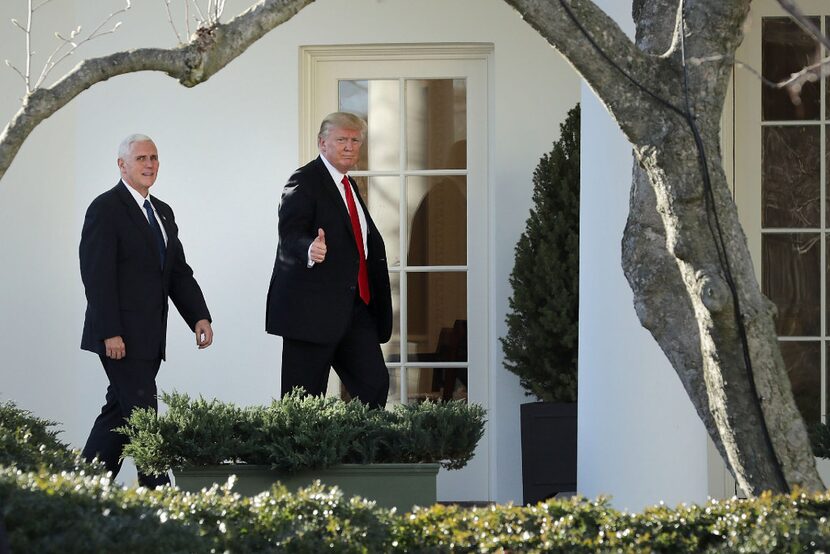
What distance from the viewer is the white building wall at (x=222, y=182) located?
834 cm

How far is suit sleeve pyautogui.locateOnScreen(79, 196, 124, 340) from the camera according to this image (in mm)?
6684

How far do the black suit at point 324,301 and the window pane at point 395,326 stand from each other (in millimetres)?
1704

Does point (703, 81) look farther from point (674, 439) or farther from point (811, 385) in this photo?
point (811, 385)

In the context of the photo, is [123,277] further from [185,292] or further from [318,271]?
[318,271]

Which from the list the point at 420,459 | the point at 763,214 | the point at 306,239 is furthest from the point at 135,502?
the point at 763,214

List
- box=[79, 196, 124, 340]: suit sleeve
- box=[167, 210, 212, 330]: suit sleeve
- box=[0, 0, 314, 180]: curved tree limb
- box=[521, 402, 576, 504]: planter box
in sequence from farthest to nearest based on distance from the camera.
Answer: box=[521, 402, 576, 504]: planter box
box=[167, 210, 212, 330]: suit sleeve
box=[79, 196, 124, 340]: suit sleeve
box=[0, 0, 314, 180]: curved tree limb

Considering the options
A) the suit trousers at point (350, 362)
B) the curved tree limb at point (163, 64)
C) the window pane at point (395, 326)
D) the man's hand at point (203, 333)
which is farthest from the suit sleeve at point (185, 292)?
the curved tree limb at point (163, 64)

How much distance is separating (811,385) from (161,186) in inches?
156

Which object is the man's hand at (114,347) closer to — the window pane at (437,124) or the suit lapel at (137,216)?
the suit lapel at (137,216)

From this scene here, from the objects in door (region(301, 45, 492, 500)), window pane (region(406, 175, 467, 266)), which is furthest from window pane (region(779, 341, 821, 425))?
window pane (region(406, 175, 467, 266))

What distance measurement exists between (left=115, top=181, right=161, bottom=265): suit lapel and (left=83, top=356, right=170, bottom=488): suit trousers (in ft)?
1.79

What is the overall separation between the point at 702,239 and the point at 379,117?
4.36 meters

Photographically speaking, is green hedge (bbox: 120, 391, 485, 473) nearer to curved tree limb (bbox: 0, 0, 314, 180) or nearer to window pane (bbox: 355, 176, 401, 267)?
curved tree limb (bbox: 0, 0, 314, 180)

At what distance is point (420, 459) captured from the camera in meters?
5.16
